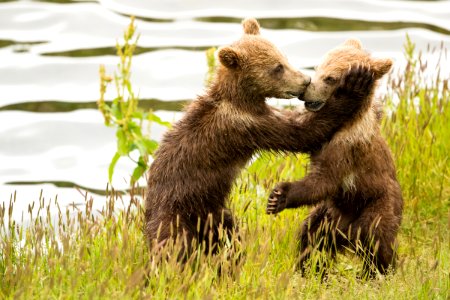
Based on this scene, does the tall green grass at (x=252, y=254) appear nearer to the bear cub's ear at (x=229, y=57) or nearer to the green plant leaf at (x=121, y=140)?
the green plant leaf at (x=121, y=140)

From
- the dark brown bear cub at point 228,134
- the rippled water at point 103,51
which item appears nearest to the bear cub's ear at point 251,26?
the dark brown bear cub at point 228,134

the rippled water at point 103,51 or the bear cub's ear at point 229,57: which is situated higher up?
the bear cub's ear at point 229,57

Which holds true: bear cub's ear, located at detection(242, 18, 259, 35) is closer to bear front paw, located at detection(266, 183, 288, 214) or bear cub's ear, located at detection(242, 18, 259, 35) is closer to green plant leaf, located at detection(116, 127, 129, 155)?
bear front paw, located at detection(266, 183, 288, 214)

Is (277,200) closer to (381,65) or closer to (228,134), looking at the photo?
(228,134)

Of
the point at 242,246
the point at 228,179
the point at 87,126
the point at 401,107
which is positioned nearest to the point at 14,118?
the point at 87,126

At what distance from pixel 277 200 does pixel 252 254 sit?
710mm

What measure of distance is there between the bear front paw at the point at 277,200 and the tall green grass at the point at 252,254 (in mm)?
179

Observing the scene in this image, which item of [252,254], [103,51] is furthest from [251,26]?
[103,51]

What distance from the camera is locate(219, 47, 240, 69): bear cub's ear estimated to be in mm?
7285

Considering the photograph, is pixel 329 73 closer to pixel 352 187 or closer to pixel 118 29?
pixel 352 187

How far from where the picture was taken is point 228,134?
7.37 m

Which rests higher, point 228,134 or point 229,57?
point 229,57

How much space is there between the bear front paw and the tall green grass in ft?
0.59

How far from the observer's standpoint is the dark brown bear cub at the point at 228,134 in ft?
24.2
